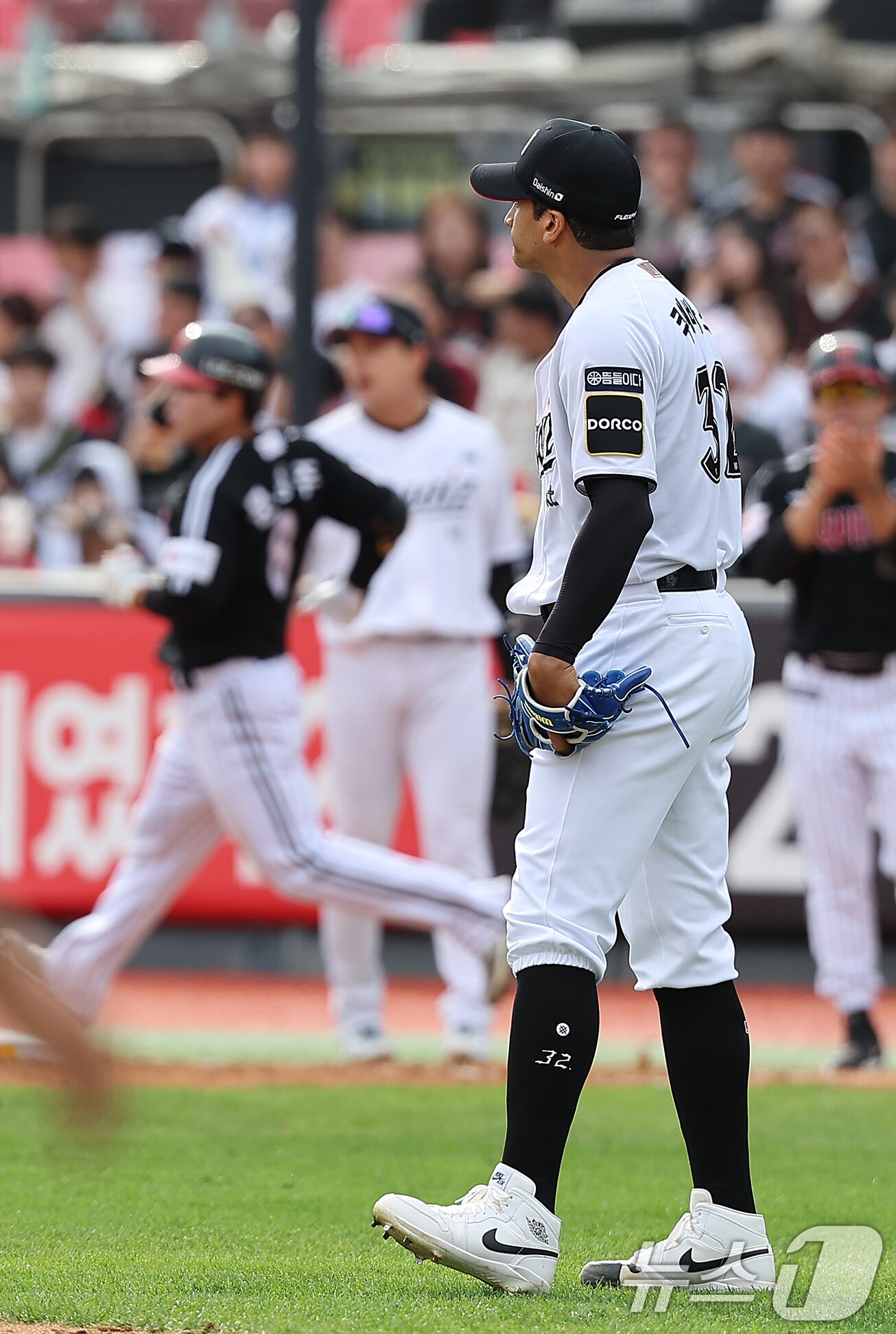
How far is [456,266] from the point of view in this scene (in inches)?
463

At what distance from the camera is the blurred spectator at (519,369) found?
9.55 m

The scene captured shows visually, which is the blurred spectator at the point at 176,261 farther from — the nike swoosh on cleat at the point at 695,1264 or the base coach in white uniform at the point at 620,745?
the nike swoosh on cleat at the point at 695,1264

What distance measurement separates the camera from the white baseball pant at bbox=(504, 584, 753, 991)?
3.59 m

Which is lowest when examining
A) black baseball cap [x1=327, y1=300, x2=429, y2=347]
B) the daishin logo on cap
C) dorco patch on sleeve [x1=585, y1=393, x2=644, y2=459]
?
dorco patch on sleeve [x1=585, y1=393, x2=644, y2=459]

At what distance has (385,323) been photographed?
710 centimetres

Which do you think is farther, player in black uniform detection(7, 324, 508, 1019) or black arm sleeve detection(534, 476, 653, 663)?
player in black uniform detection(7, 324, 508, 1019)

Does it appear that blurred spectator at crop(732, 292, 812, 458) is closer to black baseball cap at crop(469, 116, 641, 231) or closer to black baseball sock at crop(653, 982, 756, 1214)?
black baseball cap at crop(469, 116, 641, 231)

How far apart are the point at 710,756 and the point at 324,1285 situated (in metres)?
1.15

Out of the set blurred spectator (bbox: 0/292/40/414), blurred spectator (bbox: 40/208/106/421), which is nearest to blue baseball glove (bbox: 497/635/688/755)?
blurred spectator (bbox: 40/208/106/421)

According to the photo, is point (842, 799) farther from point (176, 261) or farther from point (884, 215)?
point (176, 261)

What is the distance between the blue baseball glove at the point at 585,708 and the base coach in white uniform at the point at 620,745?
0.02m

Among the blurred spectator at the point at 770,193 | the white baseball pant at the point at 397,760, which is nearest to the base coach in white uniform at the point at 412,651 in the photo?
the white baseball pant at the point at 397,760

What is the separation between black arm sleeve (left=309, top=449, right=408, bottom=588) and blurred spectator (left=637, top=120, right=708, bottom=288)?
17.1ft

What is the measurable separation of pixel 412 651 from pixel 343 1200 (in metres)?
2.92
